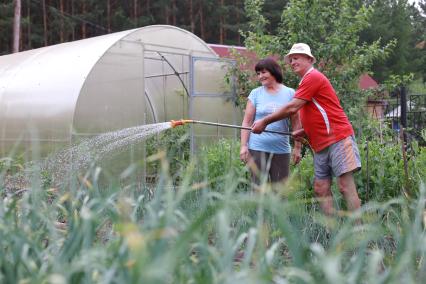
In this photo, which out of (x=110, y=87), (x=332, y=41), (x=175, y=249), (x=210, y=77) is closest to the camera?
(x=175, y=249)

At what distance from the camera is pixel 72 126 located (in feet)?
22.2

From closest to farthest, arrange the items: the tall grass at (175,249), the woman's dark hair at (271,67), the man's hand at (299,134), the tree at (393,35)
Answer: the tall grass at (175,249)
the man's hand at (299,134)
the woman's dark hair at (271,67)
the tree at (393,35)

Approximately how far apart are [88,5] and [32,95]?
58.1 feet

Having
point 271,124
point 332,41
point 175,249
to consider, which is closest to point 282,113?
point 271,124

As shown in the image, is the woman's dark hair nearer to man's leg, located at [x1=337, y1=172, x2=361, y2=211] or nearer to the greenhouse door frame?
man's leg, located at [x1=337, y1=172, x2=361, y2=211]

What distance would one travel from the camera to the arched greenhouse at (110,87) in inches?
276

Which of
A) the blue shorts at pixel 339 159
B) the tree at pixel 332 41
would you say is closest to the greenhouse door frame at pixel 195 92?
the tree at pixel 332 41

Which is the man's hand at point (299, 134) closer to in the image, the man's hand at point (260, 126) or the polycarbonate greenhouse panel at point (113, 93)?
the man's hand at point (260, 126)

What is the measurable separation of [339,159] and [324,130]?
21 cm

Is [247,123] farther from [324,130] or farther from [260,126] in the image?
[324,130]

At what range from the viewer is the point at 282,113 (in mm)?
3611

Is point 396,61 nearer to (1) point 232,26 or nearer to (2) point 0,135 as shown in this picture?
(1) point 232,26

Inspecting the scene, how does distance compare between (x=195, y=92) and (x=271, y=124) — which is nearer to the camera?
(x=271, y=124)

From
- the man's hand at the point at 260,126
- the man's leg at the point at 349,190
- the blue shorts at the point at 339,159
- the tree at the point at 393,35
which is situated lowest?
the man's leg at the point at 349,190
